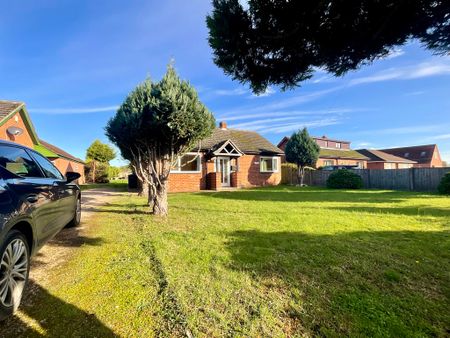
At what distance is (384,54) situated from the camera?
3.07 meters

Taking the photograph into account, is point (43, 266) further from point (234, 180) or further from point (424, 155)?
point (424, 155)

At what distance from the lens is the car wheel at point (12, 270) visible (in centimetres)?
210

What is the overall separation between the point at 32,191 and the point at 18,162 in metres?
0.63

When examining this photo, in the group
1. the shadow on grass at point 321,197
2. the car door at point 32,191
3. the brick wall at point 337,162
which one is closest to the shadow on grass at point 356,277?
the car door at point 32,191

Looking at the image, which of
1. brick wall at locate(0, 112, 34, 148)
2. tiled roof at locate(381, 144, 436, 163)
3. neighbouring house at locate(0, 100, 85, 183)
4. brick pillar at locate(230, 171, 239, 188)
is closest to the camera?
neighbouring house at locate(0, 100, 85, 183)

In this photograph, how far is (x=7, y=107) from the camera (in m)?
13.4

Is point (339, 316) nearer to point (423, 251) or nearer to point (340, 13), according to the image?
point (423, 251)

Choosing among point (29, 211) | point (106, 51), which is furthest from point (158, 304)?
point (106, 51)

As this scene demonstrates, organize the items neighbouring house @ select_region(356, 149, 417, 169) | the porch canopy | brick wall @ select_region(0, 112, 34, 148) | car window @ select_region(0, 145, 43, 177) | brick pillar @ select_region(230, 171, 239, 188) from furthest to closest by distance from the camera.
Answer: neighbouring house @ select_region(356, 149, 417, 169) < brick pillar @ select_region(230, 171, 239, 188) < the porch canopy < brick wall @ select_region(0, 112, 34, 148) < car window @ select_region(0, 145, 43, 177)

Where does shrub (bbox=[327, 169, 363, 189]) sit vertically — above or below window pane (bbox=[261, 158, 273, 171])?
below

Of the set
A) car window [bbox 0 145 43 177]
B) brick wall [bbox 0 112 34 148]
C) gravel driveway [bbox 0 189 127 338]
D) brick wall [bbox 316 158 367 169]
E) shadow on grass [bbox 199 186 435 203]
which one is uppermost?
brick wall [bbox 0 112 34 148]

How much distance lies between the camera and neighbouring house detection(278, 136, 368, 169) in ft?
115

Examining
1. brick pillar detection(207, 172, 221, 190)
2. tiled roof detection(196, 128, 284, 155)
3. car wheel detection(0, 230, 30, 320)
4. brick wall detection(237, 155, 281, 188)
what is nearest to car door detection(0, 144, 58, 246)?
car wheel detection(0, 230, 30, 320)

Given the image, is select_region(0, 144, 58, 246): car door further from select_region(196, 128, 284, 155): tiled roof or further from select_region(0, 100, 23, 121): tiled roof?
select_region(196, 128, 284, 155): tiled roof
